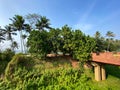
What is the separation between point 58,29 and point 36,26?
12.6 meters

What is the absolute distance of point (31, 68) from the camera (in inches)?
651

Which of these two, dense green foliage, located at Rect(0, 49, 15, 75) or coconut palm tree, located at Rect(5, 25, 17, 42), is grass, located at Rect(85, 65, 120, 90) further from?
coconut palm tree, located at Rect(5, 25, 17, 42)

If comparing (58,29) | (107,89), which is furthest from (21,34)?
(107,89)

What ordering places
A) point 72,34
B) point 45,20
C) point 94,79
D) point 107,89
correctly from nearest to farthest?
1. point 107,89
2. point 94,79
3. point 72,34
4. point 45,20

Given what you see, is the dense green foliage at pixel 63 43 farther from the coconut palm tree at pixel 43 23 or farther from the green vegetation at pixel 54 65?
the coconut palm tree at pixel 43 23

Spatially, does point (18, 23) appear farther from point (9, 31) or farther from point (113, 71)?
point (113, 71)

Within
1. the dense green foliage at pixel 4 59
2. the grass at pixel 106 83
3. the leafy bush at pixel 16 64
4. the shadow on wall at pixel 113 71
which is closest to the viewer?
the grass at pixel 106 83

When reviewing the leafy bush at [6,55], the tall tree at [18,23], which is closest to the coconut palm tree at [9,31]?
the tall tree at [18,23]

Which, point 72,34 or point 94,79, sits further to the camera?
point 72,34

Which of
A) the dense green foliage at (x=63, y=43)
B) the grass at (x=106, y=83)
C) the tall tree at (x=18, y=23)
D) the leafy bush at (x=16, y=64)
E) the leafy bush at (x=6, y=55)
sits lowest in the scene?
the grass at (x=106, y=83)

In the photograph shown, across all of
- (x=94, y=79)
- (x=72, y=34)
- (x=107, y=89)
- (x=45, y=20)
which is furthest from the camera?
(x=45, y=20)

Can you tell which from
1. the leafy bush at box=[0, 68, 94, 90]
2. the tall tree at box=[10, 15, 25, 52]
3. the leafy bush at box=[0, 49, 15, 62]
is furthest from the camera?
the tall tree at box=[10, 15, 25, 52]

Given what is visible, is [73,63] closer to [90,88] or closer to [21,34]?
[90,88]

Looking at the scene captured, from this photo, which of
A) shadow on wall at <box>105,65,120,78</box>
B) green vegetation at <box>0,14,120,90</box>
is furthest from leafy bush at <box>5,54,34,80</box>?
shadow on wall at <box>105,65,120,78</box>
